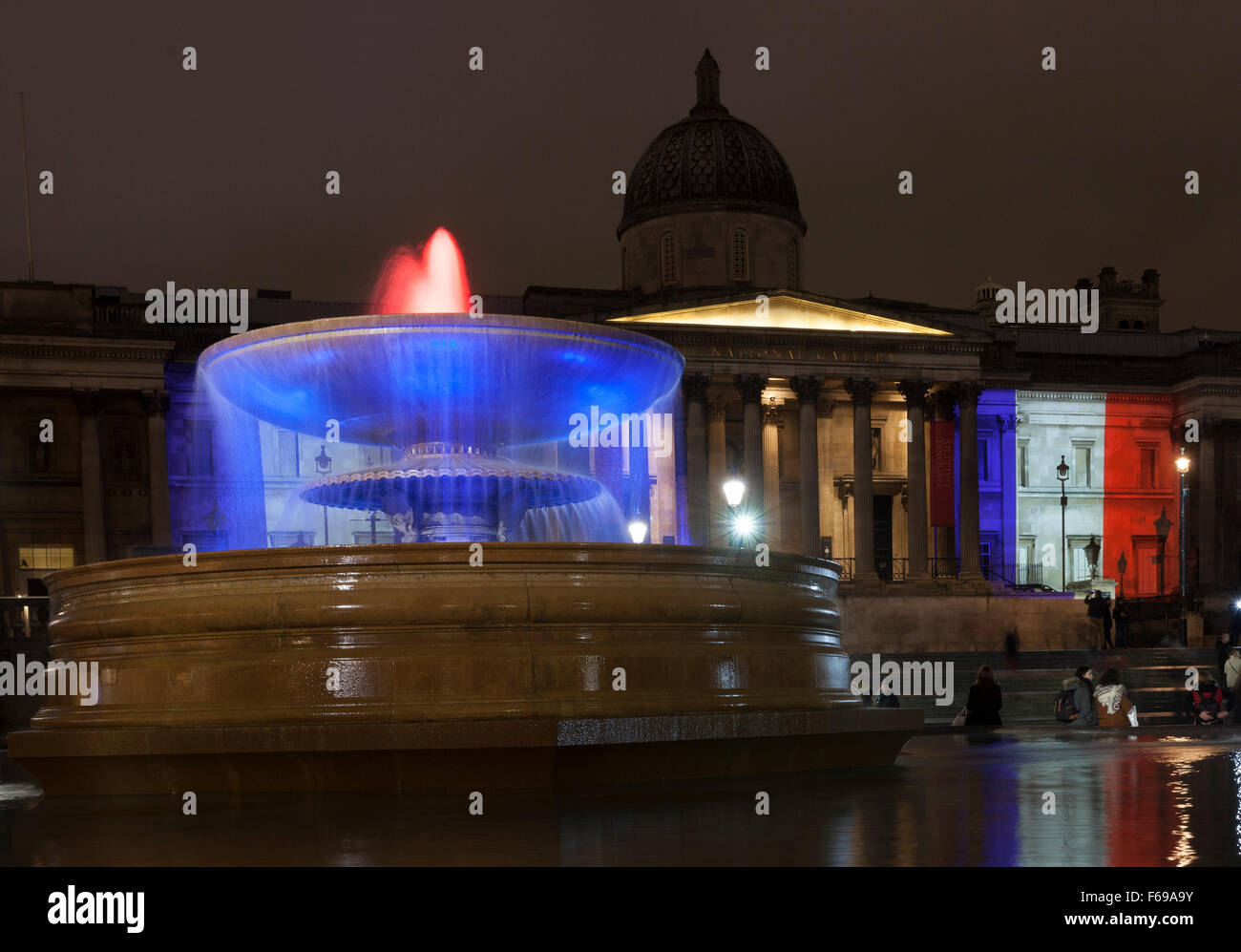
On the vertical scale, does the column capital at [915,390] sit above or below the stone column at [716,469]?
above

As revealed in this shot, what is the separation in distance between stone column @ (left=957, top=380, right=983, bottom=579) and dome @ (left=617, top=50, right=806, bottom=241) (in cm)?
919

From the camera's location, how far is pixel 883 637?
43.3 meters

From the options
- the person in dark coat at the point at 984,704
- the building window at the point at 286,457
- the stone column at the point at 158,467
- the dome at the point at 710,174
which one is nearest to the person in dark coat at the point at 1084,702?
the person in dark coat at the point at 984,704

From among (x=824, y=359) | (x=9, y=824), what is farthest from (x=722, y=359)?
(x=9, y=824)

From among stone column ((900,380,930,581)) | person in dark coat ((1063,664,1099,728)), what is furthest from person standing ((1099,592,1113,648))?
person in dark coat ((1063,664,1099,728))

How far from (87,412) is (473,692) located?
38100 millimetres

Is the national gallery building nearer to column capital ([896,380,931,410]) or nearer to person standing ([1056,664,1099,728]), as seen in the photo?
column capital ([896,380,931,410])

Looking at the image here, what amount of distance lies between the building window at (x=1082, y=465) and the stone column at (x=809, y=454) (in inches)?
489

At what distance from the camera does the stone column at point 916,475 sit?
46219 mm

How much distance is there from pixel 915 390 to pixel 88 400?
78.6ft

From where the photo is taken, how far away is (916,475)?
153ft

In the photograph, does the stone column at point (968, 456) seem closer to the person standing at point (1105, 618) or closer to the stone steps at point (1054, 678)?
the person standing at point (1105, 618)

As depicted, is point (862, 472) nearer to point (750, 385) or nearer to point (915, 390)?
point (915, 390)

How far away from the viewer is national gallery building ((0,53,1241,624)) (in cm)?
4409
